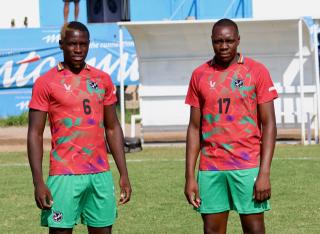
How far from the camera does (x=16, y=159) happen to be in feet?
55.1

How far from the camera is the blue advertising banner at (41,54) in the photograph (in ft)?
79.8

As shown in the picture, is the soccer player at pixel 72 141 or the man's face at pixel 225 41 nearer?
the soccer player at pixel 72 141

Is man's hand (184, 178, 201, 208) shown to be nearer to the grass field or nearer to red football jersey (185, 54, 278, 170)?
red football jersey (185, 54, 278, 170)

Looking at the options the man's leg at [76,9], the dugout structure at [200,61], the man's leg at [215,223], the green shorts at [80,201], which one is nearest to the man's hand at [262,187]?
the man's leg at [215,223]

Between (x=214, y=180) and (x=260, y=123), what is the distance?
0.53 metres

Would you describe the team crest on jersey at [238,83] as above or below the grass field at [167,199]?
above

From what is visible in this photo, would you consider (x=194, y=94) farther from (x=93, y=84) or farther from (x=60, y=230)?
(x=60, y=230)

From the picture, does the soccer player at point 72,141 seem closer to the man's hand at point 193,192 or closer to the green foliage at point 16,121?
the man's hand at point 193,192

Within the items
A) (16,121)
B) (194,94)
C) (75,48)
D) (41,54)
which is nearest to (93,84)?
(75,48)

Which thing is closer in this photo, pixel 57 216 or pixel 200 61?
pixel 57 216

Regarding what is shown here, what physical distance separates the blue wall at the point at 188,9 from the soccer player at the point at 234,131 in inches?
844

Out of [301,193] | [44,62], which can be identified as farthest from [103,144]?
[44,62]

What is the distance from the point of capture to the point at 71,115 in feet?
22.0

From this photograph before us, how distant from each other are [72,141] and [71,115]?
18 cm
